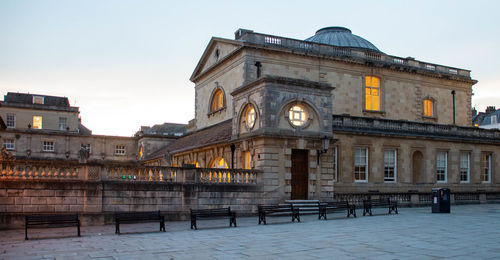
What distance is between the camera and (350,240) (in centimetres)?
1368

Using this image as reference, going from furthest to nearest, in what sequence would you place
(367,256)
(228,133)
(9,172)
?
(228,133), (9,172), (367,256)

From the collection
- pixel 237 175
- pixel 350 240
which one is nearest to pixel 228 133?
pixel 237 175

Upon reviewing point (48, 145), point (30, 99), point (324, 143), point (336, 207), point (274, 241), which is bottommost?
point (274, 241)

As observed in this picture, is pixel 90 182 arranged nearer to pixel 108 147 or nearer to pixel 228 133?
pixel 228 133

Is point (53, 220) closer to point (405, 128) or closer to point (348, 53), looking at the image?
point (405, 128)

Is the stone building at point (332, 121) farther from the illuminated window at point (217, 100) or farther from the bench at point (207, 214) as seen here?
the bench at point (207, 214)

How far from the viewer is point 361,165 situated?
30469 mm

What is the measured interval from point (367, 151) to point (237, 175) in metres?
11.8

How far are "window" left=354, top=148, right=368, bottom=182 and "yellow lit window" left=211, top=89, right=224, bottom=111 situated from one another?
Result: 11.2 m

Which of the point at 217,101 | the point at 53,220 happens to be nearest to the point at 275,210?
the point at 53,220

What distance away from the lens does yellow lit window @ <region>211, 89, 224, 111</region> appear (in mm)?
36656

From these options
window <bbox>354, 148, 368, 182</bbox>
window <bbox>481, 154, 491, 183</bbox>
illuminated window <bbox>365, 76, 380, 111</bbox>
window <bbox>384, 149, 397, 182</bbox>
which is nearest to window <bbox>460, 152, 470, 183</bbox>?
window <bbox>481, 154, 491, 183</bbox>

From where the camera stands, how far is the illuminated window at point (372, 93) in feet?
119

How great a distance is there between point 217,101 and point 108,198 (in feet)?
63.3
